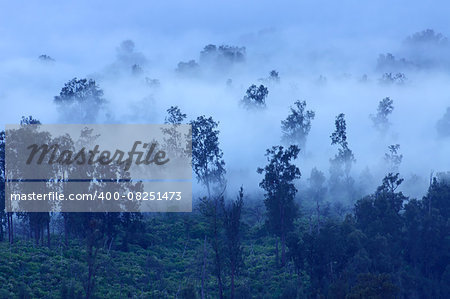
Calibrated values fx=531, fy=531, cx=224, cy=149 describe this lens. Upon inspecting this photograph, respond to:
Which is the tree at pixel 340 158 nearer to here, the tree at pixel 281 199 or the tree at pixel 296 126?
the tree at pixel 296 126

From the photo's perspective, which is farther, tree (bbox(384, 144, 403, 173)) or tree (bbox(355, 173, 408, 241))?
tree (bbox(384, 144, 403, 173))

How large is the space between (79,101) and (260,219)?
180ft

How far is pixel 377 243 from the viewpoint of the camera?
54812 mm

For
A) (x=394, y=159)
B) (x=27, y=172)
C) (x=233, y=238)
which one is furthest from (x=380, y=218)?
(x=394, y=159)

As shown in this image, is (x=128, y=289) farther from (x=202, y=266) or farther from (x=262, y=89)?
(x=262, y=89)

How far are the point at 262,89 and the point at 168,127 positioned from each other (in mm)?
28838

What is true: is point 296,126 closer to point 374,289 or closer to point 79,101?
point 79,101

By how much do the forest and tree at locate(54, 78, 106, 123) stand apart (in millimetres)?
410

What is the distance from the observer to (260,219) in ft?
257

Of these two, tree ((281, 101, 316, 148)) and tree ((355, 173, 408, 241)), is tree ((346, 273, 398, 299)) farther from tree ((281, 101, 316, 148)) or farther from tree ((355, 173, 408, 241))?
tree ((281, 101, 316, 148))

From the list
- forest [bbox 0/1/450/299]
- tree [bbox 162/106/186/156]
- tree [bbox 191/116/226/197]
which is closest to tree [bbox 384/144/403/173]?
forest [bbox 0/1/450/299]

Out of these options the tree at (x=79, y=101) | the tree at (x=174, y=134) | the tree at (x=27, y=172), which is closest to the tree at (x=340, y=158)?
the tree at (x=174, y=134)

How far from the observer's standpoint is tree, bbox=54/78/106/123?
Answer: 108812mm

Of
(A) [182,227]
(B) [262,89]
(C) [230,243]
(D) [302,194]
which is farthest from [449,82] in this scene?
(C) [230,243]
